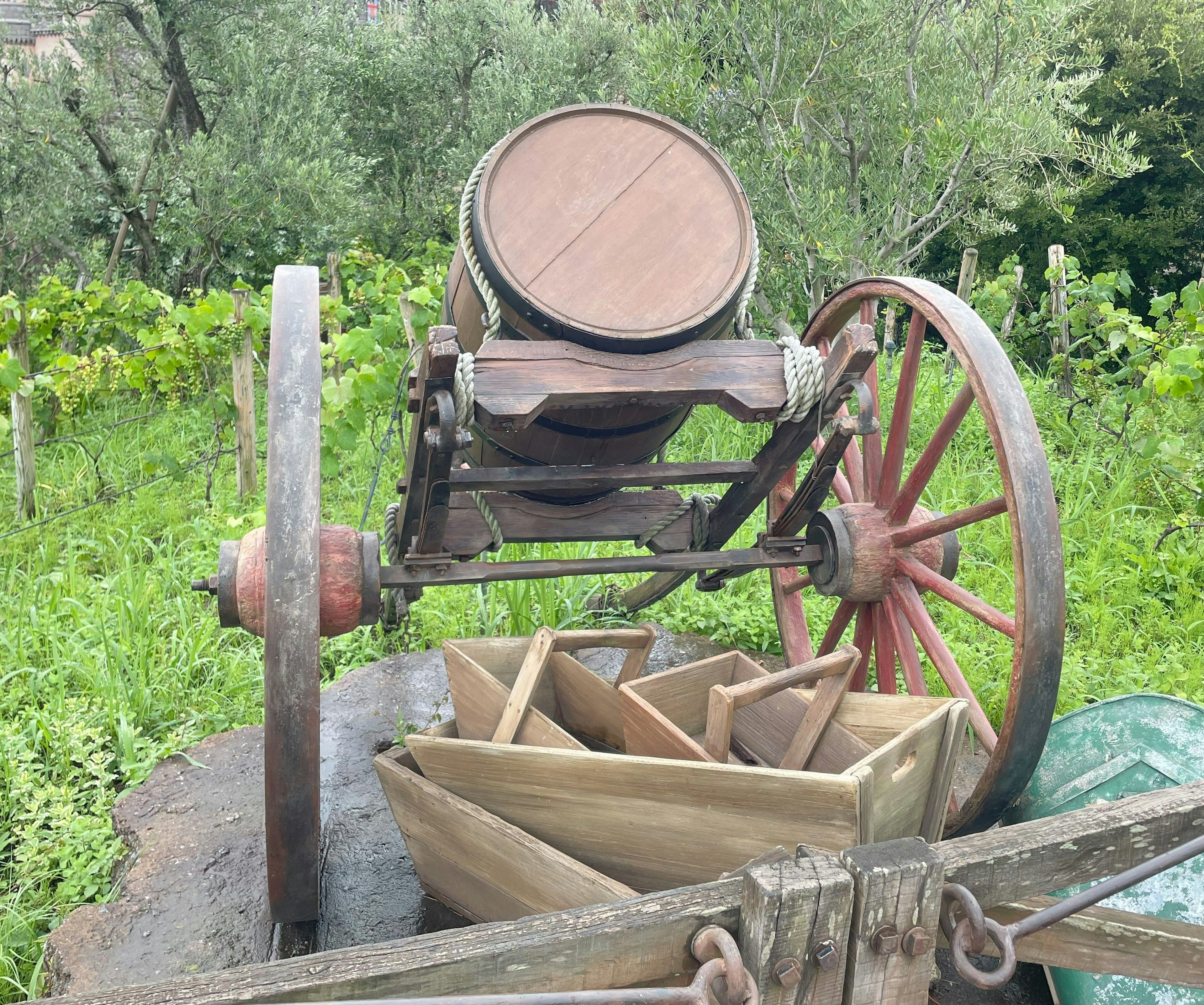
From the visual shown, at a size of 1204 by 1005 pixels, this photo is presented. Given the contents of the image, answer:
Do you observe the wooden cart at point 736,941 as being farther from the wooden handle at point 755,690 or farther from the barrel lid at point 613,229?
the barrel lid at point 613,229

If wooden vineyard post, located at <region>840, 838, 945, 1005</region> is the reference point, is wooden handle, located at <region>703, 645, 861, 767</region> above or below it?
below

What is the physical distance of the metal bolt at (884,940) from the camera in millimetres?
1282

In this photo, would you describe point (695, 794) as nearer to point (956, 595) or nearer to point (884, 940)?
point (884, 940)

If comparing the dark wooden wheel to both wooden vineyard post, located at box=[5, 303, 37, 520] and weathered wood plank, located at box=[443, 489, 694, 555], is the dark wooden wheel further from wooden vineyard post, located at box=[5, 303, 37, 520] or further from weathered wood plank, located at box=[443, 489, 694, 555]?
wooden vineyard post, located at box=[5, 303, 37, 520]

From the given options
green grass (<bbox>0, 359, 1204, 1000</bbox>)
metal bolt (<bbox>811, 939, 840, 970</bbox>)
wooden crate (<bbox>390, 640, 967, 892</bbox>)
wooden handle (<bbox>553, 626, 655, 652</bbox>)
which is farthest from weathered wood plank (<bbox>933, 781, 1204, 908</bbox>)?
green grass (<bbox>0, 359, 1204, 1000</bbox>)

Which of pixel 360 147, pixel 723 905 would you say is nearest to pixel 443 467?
pixel 723 905

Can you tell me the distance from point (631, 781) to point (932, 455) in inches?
46.7

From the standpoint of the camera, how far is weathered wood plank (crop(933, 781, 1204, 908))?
1.41 m

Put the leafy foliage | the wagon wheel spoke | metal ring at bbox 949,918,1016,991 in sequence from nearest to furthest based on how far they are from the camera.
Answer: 1. metal ring at bbox 949,918,1016,991
2. the wagon wheel spoke
3. the leafy foliage

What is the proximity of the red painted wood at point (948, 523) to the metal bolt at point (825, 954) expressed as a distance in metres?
1.17

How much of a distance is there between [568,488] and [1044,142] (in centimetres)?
404

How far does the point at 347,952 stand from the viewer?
3.93ft

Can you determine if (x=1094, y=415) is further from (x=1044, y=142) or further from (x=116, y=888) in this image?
(x=116, y=888)

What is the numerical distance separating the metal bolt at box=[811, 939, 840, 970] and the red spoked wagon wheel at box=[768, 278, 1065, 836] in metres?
0.88
